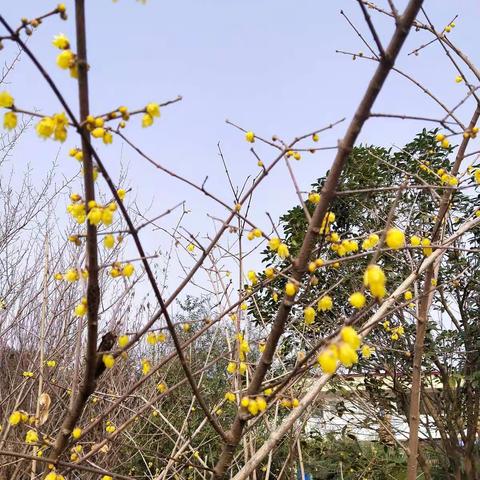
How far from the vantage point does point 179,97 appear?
120cm

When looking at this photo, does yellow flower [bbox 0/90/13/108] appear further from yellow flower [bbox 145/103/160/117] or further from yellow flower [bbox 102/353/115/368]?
yellow flower [bbox 102/353/115/368]

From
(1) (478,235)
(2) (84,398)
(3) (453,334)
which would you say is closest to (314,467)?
(3) (453,334)

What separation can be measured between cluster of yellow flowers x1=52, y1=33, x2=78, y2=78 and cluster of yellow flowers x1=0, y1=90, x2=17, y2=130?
0.54ft

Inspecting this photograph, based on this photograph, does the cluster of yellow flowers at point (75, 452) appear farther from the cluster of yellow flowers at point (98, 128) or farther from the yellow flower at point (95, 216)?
the cluster of yellow flowers at point (98, 128)

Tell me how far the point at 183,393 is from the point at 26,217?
2819mm

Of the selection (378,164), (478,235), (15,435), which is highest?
A: (378,164)

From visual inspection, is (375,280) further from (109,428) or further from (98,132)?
(109,428)

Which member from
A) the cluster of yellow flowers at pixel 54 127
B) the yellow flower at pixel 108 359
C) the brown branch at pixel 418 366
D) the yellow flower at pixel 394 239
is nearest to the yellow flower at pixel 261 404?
the yellow flower at pixel 108 359

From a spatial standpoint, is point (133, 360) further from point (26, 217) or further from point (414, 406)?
point (414, 406)

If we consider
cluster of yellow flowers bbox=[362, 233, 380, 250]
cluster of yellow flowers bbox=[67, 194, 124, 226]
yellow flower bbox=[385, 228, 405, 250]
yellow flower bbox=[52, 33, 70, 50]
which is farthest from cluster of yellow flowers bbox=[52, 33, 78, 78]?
cluster of yellow flowers bbox=[362, 233, 380, 250]

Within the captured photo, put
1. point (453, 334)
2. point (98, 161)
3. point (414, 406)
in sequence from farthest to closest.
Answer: point (453, 334) → point (414, 406) → point (98, 161)

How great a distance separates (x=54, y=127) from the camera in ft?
3.43

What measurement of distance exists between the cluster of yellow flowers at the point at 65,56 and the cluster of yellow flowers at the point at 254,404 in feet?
2.91

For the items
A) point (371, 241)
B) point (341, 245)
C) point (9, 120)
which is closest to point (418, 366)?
point (371, 241)
